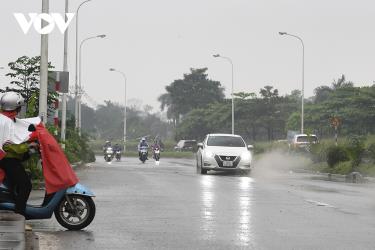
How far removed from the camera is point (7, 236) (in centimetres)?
Answer: 824

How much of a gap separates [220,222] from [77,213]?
2232 millimetres

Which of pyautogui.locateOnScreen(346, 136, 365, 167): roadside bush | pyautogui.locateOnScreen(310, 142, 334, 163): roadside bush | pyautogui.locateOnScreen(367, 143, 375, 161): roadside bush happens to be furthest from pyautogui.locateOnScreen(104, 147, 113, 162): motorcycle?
pyautogui.locateOnScreen(367, 143, 375, 161): roadside bush

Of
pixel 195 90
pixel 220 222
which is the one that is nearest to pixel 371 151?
pixel 220 222

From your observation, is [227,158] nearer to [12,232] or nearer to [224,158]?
[224,158]

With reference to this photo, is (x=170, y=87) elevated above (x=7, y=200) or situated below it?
above

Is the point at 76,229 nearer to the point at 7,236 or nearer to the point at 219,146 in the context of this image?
the point at 7,236

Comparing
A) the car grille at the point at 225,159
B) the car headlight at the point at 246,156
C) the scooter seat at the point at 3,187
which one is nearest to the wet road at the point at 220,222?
the scooter seat at the point at 3,187

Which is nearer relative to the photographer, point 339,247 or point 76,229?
point 339,247

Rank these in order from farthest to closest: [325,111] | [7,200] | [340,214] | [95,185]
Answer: [325,111] < [95,185] < [340,214] < [7,200]

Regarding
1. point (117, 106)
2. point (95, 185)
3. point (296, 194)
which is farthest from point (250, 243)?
point (117, 106)

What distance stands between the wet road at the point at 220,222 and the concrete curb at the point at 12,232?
1.88 feet

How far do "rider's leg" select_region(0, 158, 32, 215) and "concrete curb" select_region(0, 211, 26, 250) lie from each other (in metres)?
1.00

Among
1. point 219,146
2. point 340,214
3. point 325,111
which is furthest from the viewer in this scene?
point 325,111

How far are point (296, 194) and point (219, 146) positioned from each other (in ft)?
39.8
